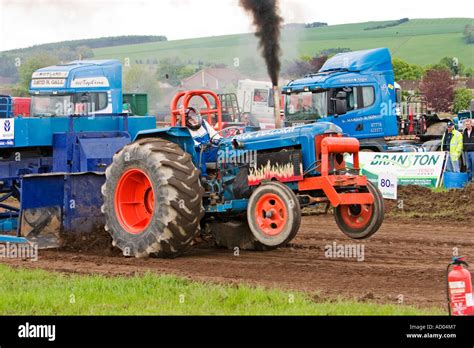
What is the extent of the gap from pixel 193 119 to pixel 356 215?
7.89 ft

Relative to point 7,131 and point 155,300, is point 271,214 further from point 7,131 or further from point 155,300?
point 7,131

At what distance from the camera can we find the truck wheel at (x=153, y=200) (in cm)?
Result: 1020

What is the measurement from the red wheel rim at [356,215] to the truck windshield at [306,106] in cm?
1174

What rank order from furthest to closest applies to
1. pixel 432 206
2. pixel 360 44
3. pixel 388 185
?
1. pixel 360 44
2. pixel 388 185
3. pixel 432 206

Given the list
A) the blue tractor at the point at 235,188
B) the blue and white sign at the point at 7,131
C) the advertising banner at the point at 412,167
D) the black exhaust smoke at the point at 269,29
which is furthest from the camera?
the black exhaust smoke at the point at 269,29

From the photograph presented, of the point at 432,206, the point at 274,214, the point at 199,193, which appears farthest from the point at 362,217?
the point at 432,206

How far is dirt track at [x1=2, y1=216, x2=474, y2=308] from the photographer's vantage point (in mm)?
8633

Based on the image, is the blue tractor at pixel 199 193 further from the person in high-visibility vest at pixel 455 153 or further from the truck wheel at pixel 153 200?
the person in high-visibility vest at pixel 455 153

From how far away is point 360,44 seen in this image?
67.8m

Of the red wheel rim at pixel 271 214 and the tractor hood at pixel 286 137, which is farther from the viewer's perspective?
the tractor hood at pixel 286 137

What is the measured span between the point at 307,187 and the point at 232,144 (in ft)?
3.83

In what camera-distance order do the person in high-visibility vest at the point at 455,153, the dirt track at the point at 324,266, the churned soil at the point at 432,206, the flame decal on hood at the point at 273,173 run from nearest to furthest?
the dirt track at the point at 324,266 → the flame decal on hood at the point at 273,173 → the churned soil at the point at 432,206 → the person in high-visibility vest at the point at 455,153

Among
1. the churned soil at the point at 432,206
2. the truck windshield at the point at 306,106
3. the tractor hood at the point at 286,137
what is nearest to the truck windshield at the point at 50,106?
the truck windshield at the point at 306,106
